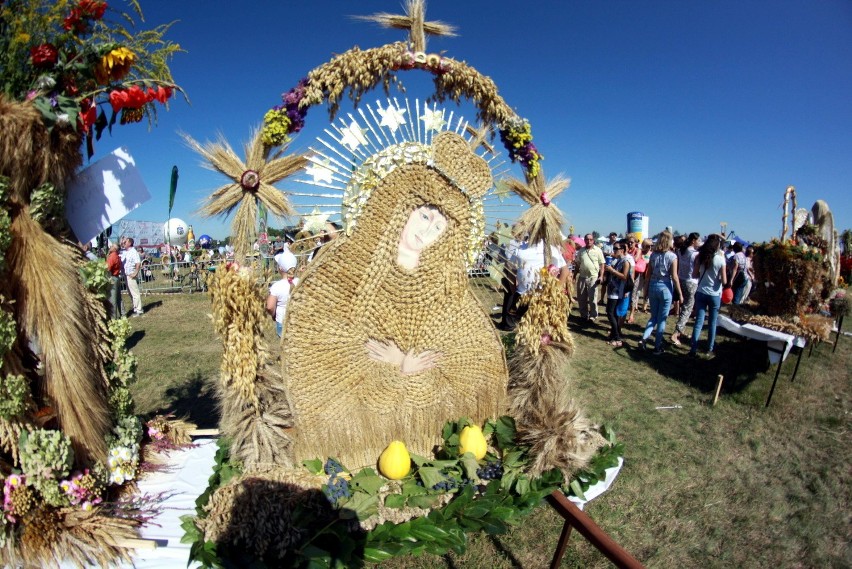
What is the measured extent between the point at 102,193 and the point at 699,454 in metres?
5.14

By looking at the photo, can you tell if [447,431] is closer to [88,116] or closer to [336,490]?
[336,490]

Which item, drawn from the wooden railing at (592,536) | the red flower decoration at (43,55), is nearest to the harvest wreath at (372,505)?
the wooden railing at (592,536)

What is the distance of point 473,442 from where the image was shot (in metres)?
2.89

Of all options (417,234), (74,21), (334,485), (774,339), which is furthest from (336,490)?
(774,339)

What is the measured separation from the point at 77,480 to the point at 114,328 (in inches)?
32.7

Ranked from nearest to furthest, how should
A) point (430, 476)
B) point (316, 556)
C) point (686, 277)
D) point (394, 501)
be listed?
point (316, 556)
point (394, 501)
point (430, 476)
point (686, 277)

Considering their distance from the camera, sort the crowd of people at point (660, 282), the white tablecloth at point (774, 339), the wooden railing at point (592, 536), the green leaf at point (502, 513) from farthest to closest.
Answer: the crowd of people at point (660, 282) → the white tablecloth at point (774, 339) → the green leaf at point (502, 513) → the wooden railing at point (592, 536)

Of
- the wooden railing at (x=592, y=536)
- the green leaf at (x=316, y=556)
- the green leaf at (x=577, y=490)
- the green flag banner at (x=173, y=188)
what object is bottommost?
the green leaf at (x=316, y=556)

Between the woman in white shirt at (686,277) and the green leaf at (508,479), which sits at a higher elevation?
the woman in white shirt at (686,277)

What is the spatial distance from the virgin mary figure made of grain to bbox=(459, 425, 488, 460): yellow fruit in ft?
0.57

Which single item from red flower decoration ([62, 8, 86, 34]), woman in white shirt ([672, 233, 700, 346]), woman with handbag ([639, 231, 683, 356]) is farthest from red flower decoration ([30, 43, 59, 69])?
woman in white shirt ([672, 233, 700, 346])

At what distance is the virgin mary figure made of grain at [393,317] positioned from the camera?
2572 mm

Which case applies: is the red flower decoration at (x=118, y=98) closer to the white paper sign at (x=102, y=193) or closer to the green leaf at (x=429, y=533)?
the white paper sign at (x=102, y=193)

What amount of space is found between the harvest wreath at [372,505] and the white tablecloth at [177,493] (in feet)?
0.31
